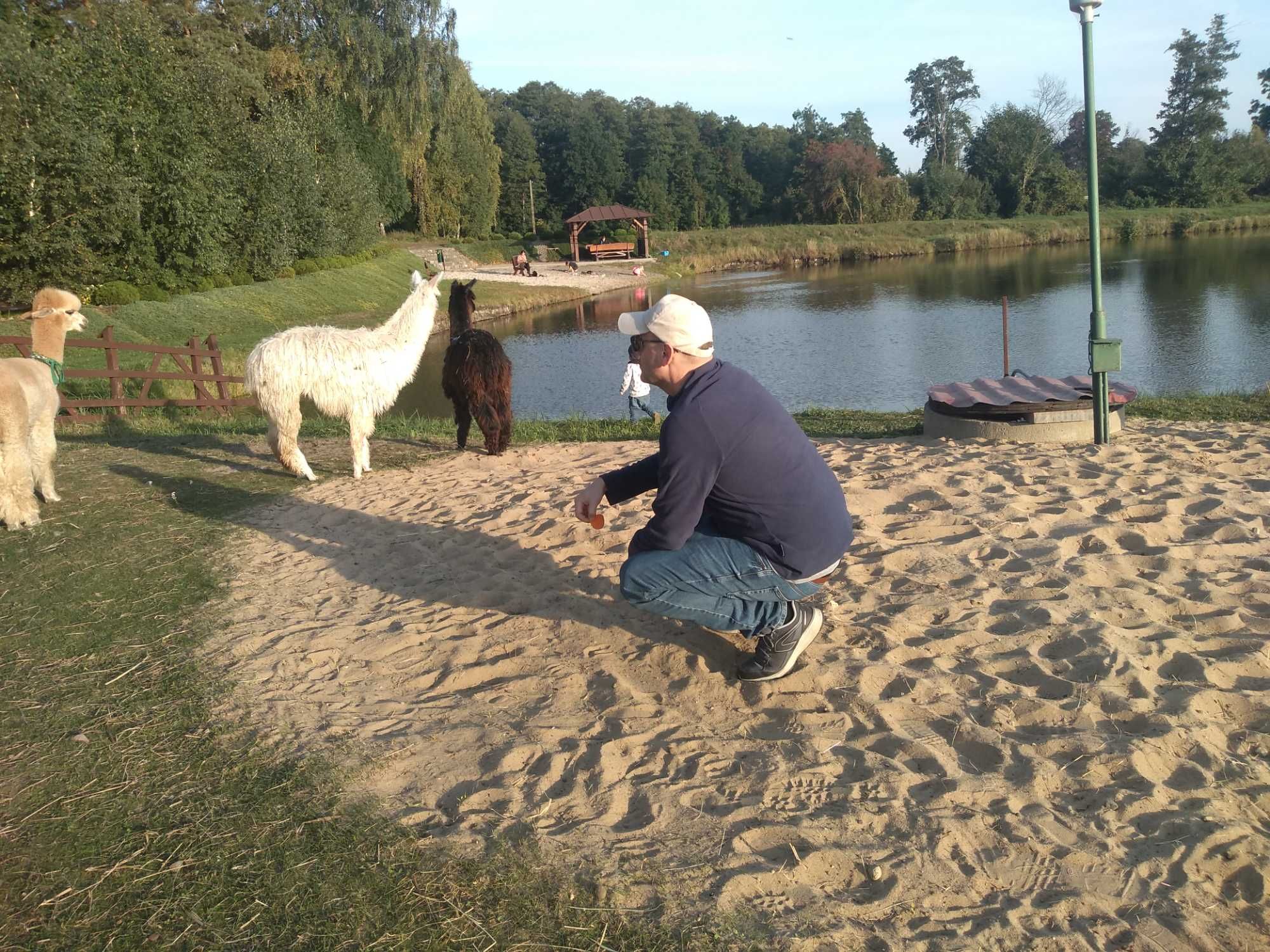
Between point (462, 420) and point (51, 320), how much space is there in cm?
395

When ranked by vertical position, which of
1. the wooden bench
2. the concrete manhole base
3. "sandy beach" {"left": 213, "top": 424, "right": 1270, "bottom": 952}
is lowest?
"sandy beach" {"left": 213, "top": 424, "right": 1270, "bottom": 952}

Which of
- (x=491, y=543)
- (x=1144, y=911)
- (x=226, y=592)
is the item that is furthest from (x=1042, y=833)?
(x=226, y=592)

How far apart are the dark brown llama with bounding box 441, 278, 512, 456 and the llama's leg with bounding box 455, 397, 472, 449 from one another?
0.01 m

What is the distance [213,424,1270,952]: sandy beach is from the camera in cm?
312

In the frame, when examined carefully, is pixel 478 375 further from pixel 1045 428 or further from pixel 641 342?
pixel 641 342

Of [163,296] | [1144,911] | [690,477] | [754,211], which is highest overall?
[754,211]

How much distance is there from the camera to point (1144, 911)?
2951 millimetres

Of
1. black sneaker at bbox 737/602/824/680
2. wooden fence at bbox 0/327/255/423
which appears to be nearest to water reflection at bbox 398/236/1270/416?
wooden fence at bbox 0/327/255/423

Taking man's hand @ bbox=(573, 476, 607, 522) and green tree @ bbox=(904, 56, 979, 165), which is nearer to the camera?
man's hand @ bbox=(573, 476, 607, 522)

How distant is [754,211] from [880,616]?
288 feet

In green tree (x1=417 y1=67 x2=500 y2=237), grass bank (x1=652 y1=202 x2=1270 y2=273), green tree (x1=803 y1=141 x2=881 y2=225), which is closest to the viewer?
green tree (x1=417 y1=67 x2=500 y2=237)

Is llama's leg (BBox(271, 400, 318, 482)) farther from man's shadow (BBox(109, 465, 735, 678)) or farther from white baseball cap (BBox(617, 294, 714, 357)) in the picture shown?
white baseball cap (BBox(617, 294, 714, 357))

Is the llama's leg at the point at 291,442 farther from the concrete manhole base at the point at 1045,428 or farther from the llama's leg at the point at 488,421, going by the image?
the concrete manhole base at the point at 1045,428

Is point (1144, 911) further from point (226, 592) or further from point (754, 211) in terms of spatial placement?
point (754, 211)
